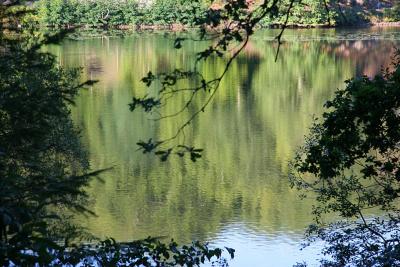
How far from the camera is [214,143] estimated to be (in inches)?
726

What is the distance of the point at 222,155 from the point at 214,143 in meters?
0.93

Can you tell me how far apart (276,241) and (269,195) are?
104 inches

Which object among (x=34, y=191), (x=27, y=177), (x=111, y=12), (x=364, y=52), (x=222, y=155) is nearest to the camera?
(x=34, y=191)

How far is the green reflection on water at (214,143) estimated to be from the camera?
13.0 m

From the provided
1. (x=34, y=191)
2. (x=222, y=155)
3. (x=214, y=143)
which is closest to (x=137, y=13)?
(x=214, y=143)

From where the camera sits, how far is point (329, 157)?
5660 millimetres

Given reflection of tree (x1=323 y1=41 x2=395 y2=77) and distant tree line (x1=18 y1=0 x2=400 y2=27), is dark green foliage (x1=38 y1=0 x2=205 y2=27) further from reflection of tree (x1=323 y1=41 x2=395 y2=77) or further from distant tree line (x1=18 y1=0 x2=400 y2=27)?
reflection of tree (x1=323 y1=41 x2=395 y2=77)

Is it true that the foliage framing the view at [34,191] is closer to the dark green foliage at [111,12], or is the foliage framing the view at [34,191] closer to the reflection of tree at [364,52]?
the reflection of tree at [364,52]

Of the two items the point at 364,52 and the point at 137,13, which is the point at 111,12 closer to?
the point at 137,13

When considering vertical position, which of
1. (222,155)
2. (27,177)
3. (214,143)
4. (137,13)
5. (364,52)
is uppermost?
(137,13)

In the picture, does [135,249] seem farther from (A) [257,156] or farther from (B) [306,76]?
(B) [306,76]

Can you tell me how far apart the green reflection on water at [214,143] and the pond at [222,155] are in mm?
37

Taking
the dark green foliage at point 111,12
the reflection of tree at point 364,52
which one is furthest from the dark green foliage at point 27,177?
the dark green foliage at point 111,12

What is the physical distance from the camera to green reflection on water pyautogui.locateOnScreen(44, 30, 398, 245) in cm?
1298
